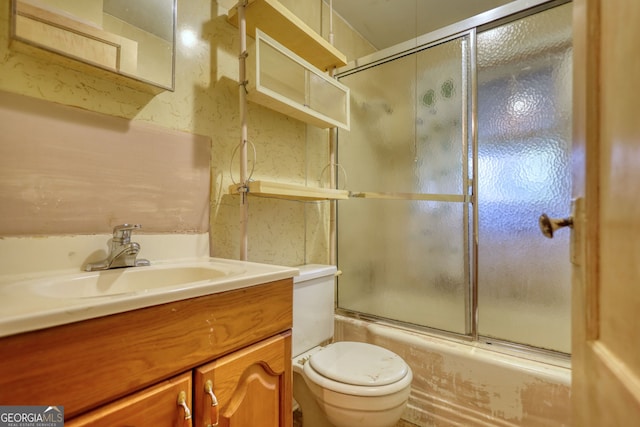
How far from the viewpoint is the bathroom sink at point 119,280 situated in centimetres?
68

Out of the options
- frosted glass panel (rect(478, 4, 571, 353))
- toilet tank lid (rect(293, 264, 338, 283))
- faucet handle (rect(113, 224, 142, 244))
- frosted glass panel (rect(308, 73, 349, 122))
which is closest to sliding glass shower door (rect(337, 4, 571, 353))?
frosted glass panel (rect(478, 4, 571, 353))

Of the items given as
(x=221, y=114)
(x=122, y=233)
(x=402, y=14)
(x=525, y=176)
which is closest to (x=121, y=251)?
(x=122, y=233)

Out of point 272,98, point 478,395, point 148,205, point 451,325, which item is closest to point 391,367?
point 478,395

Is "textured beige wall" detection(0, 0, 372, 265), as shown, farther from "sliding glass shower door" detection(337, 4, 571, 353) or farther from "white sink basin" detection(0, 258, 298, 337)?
"sliding glass shower door" detection(337, 4, 571, 353)

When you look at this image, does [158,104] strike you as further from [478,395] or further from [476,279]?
[478,395]

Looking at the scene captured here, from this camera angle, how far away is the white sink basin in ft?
Result: 1.41

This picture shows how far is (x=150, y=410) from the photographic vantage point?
54 cm

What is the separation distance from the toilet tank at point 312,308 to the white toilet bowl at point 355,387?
96 millimetres

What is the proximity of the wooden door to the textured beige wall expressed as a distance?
1083mm

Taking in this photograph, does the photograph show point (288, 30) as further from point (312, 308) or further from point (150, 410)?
point (150, 410)

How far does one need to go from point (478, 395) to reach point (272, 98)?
1.51m

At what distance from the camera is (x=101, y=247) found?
2.86 feet

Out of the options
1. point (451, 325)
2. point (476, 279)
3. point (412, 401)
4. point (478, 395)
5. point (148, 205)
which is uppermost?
point (148, 205)

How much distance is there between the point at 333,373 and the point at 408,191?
3.44 ft
